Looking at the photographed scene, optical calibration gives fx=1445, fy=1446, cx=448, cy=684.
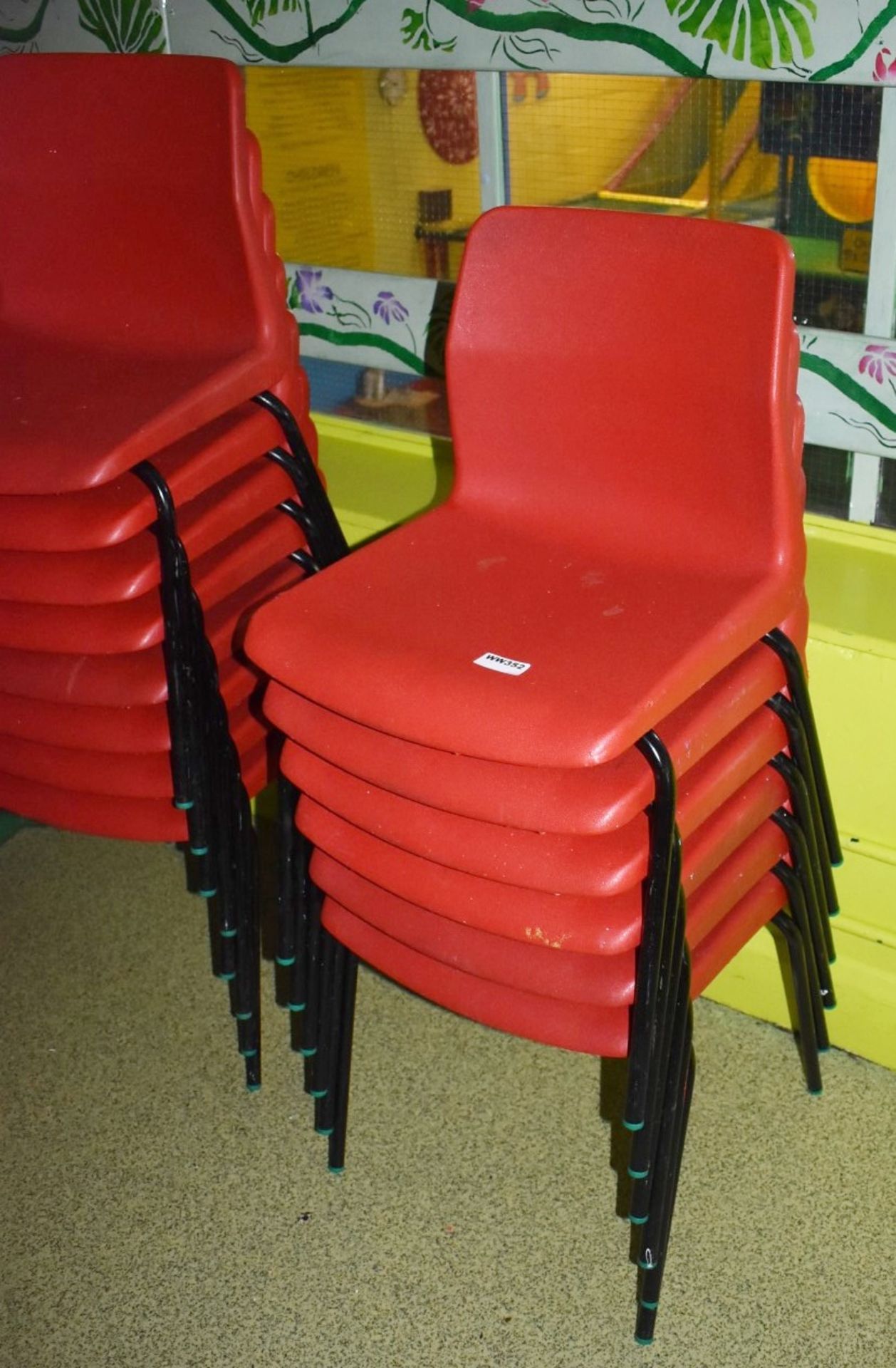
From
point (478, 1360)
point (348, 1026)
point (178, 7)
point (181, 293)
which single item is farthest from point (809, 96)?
point (478, 1360)

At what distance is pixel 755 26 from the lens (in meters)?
1.62

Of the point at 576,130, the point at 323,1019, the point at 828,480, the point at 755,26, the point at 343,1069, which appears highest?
the point at 755,26

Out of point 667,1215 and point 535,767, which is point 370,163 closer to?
point 535,767

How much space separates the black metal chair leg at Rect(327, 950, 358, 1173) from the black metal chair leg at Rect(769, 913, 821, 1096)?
47cm

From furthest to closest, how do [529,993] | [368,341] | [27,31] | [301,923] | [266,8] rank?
[27,31] → [368,341] → [266,8] → [301,923] → [529,993]

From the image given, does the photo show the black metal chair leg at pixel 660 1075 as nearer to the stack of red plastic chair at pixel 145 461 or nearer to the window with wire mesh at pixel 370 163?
the stack of red plastic chair at pixel 145 461

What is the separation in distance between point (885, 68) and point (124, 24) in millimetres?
1241

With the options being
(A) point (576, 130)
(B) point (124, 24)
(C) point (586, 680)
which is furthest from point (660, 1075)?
(B) point (124, 24)

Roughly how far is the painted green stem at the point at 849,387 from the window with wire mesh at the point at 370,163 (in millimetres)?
554

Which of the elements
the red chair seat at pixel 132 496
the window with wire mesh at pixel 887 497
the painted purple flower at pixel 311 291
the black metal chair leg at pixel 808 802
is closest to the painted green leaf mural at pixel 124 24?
the painted purple flower at pixel 311 291

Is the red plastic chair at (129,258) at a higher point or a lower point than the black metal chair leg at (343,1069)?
higher

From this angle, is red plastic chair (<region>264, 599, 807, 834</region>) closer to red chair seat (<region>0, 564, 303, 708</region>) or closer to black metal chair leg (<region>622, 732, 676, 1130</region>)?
black metal chair leg (<region>622, 732, 676, 1130</region>)

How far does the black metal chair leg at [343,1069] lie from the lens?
5.30 feet

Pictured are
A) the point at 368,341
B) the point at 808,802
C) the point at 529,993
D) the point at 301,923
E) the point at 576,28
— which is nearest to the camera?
the point at 529,993
